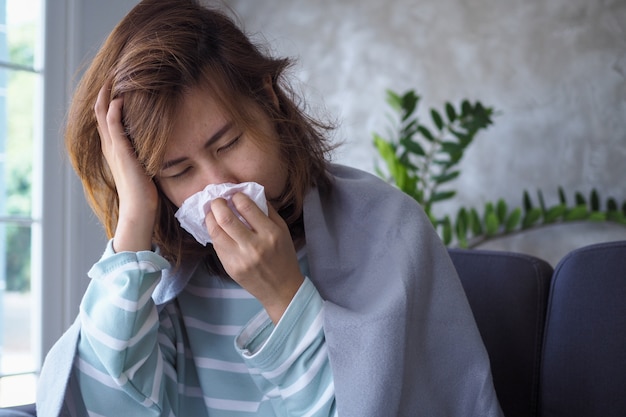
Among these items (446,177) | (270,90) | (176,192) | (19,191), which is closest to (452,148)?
(446,177)

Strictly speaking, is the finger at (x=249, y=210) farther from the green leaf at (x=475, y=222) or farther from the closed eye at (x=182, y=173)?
the green leaf at (x=475, y=222)

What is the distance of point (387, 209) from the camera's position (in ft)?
3.44

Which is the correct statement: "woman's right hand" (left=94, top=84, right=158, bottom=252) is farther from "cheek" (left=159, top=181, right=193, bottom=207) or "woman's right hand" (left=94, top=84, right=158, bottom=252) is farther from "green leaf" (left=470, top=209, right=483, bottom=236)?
"green leaf" (left=470, top=209, right=483, bottom=236)

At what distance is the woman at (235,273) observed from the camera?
917mm

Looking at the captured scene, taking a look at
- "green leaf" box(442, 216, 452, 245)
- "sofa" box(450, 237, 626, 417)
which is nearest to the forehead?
"sofa" box(450, 237, 626, 417)

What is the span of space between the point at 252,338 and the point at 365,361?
0.17 metres

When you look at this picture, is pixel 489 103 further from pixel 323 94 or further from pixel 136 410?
pixel 136 410

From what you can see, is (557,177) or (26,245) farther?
(557,177)

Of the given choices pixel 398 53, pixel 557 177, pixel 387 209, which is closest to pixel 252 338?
pixel 387 209

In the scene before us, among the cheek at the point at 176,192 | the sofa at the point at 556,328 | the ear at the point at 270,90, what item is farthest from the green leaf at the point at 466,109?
the cheek at the point at 176,192

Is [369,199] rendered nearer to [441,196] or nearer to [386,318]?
[386,318]

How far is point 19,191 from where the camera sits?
1989mm

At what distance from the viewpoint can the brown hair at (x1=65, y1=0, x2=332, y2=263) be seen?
94 centimetres

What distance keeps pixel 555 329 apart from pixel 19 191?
1575 mm
